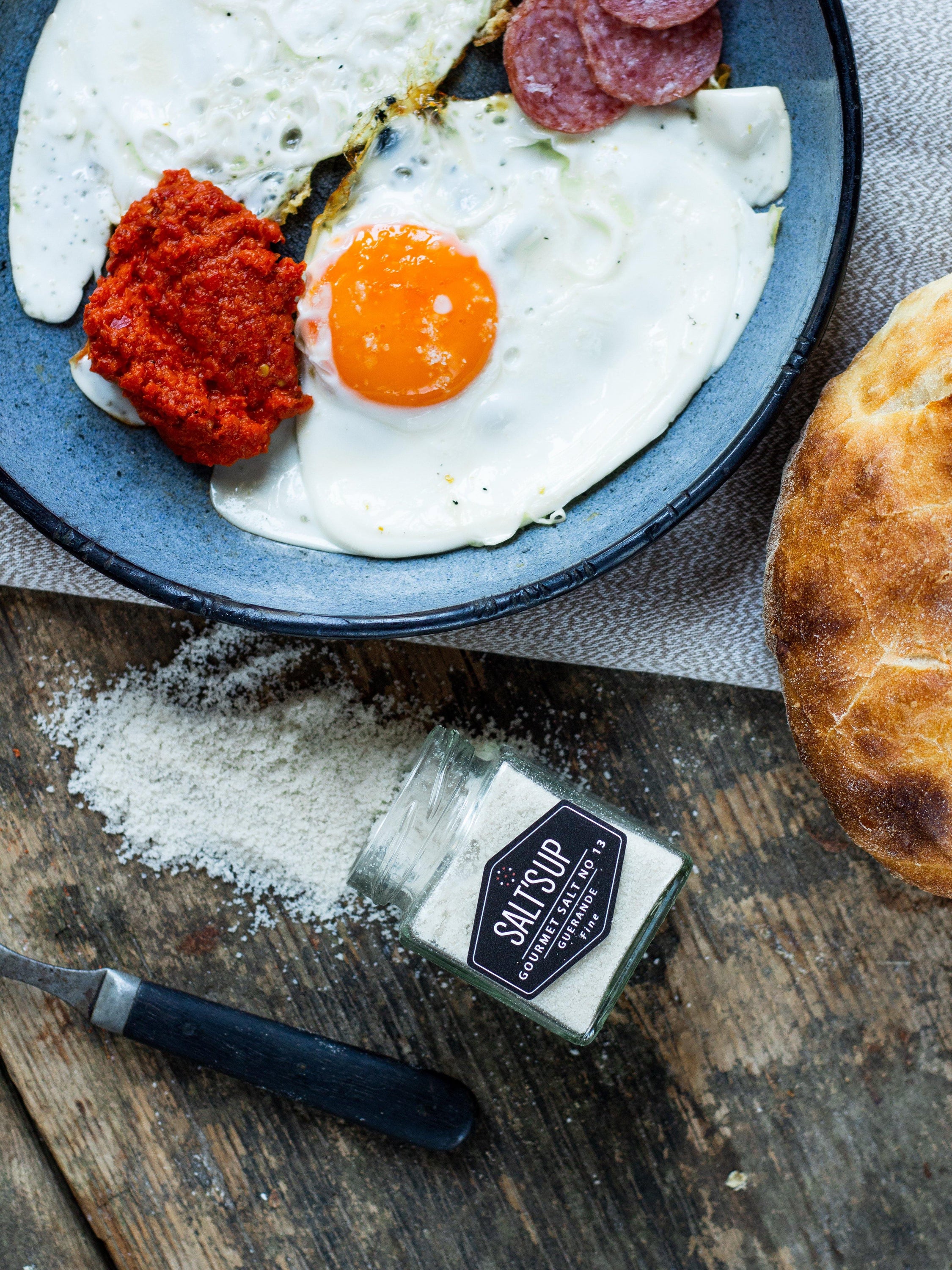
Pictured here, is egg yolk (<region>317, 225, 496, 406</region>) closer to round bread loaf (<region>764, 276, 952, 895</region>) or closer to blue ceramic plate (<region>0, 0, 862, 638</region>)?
blue ceramic plate (<region>0, 0, 862, 638</region>)

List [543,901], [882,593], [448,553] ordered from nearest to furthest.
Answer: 1. [882,593]
2. [543,901]
3. [448,553]

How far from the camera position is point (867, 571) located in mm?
1252

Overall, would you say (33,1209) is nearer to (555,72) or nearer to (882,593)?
(882,593)

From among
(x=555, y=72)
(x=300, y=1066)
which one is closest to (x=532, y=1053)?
(x=300, y=1066)

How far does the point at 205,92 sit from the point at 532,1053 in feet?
5.59

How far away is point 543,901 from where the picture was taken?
1.39 meters

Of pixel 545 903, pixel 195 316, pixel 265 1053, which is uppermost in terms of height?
pixel 195 316

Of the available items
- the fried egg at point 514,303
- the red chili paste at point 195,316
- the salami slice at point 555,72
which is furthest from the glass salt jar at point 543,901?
the salami slice at point 555,72

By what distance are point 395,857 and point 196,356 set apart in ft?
2.79

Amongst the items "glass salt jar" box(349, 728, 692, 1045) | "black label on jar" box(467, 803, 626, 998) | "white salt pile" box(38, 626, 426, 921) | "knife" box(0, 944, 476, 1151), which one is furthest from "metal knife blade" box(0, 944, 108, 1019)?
"black label on jar" box(467, 803, 626, 998)

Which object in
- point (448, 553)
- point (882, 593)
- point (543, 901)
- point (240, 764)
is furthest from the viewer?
point (240, 764)

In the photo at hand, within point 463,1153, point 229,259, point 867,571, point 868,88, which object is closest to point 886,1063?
point 463,1153

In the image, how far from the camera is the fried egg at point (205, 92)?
58.2 inches

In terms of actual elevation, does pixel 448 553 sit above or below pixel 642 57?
below
